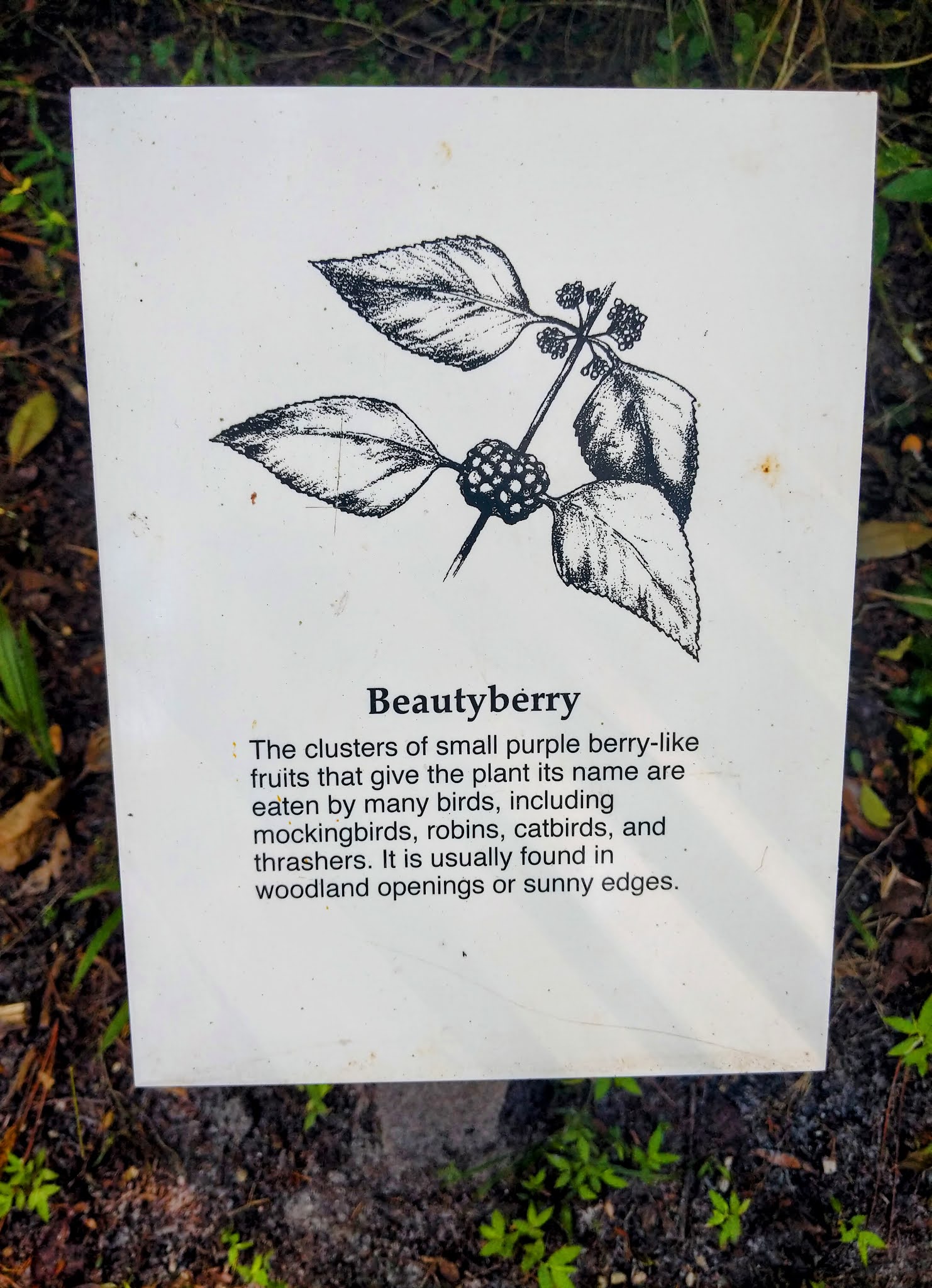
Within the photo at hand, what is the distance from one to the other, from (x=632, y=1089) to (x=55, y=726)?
853 millimetres

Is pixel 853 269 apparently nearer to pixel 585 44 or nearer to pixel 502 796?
pixel 585 44

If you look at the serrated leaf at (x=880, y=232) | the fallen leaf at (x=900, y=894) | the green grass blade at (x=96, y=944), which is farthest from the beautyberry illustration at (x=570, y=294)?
the green grass blade at (x=96, y=944)

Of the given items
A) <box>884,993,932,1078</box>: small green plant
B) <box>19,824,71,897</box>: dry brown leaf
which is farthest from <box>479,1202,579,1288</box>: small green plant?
<box>19,824,71,897</box>: dry brown leaf

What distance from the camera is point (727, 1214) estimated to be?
99 cm

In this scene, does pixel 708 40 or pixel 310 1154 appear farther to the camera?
pixel 310 1154

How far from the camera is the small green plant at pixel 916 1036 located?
0.96 meters

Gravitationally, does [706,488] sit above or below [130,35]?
below

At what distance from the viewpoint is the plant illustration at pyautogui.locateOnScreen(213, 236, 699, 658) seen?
838 mm

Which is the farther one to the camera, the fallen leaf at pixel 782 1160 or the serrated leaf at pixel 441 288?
the fallen leaf at pixel 782 1160

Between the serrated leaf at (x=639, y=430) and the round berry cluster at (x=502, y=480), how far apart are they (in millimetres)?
63

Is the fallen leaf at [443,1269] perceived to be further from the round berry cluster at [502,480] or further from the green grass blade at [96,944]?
the round berry cluster at [502,480]

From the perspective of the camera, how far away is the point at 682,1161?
100 cm

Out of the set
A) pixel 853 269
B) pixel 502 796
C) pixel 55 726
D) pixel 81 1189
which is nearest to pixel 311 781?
pixel 502 796

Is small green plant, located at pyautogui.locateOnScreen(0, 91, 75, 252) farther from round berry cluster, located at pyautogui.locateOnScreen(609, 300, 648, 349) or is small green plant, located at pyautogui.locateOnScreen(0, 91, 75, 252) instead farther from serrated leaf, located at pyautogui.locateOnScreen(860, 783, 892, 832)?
serrated leaf, located at pyautogui.locateOnScreen(860, 783, 892, 832)
